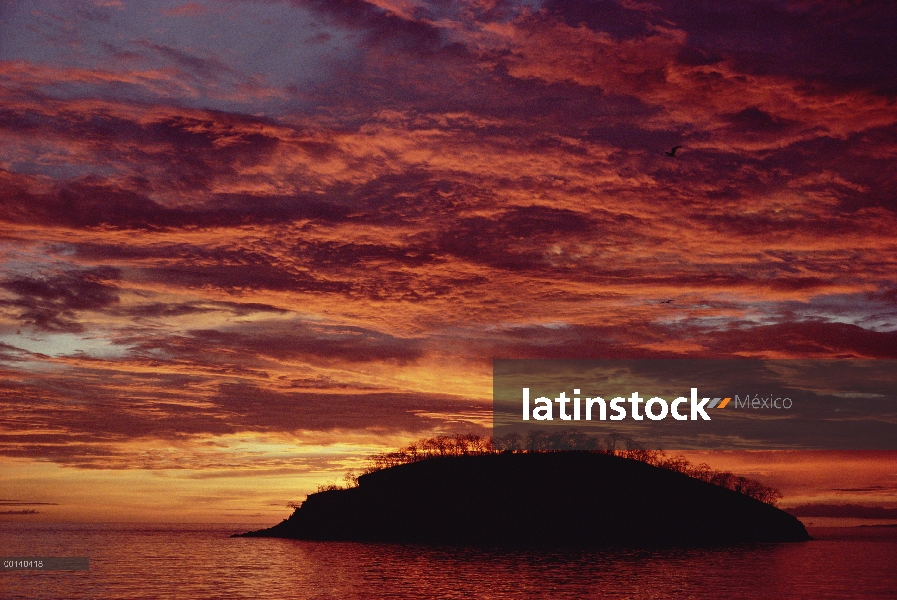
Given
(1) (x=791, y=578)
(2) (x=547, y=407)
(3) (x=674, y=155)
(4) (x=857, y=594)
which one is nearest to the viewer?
(3) (x=674, y=155)

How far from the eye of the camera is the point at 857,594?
426 feet

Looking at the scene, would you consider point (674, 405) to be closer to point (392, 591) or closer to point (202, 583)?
point (392, 591)

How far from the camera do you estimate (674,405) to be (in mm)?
116375

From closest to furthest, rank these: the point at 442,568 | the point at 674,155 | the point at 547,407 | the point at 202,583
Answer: the point at 674,155 → the point at 547,407 → the point at 202,583 → the point at 442,568

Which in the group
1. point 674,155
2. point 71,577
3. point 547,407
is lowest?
point 71,577

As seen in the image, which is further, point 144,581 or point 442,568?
point 442,568

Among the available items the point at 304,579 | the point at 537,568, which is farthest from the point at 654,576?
the point at 304,579

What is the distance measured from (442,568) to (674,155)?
4448 inches

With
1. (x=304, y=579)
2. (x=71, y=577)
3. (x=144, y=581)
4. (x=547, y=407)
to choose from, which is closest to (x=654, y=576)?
(x=547, y=407)

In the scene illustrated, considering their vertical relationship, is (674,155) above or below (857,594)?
above

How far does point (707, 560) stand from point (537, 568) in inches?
2118

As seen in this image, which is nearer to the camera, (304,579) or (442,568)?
(304,579)

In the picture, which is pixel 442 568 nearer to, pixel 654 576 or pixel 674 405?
pixel 654 576

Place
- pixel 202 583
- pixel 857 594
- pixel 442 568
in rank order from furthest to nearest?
pixel 442 568 → pixel 202 583 → pixel 857 594
